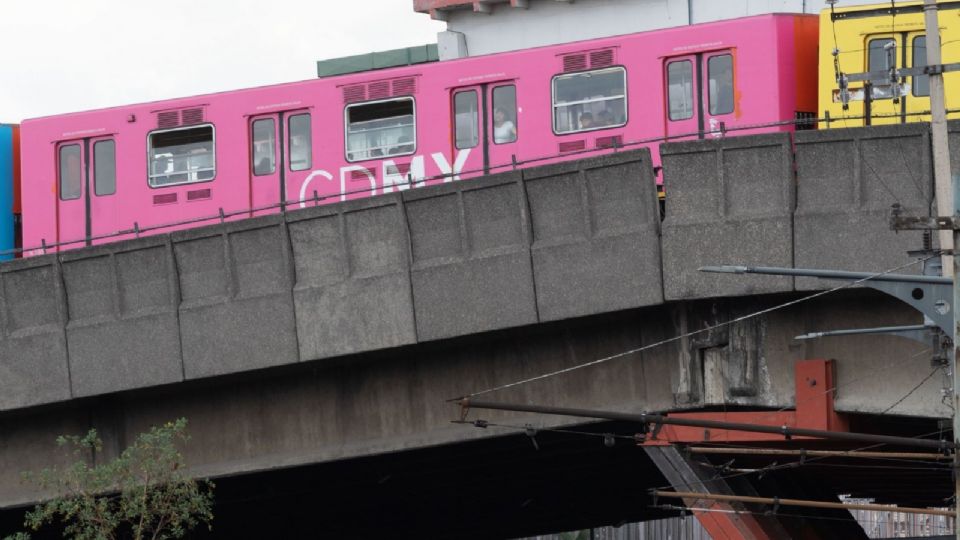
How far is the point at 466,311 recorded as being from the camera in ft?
87.1

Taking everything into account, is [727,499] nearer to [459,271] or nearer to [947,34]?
[459,271]

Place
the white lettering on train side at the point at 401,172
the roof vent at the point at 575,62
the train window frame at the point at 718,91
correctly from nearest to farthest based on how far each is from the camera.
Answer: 1. the train window frame at the point at 718,91
2. the roof vent at the point at 575,62
3. the white lettering on train side at the point at 401,172

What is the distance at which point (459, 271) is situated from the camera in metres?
26.6

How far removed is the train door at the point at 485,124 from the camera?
30703 millimetres

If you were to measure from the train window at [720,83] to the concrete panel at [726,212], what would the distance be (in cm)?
384

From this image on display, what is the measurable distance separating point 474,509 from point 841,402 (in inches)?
719

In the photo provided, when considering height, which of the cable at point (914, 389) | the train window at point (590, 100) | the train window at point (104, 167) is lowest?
the cable at point (914, 389)

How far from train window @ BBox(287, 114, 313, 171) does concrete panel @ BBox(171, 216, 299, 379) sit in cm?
429

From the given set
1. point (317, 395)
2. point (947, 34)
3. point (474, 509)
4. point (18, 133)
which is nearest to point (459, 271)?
point (317, 395)

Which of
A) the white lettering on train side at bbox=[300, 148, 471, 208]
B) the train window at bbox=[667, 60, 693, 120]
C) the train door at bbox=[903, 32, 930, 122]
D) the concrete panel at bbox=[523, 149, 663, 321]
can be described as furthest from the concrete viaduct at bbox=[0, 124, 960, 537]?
the train window at bbox=[667, 60, 693, 120]

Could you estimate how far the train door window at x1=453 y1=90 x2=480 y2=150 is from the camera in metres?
31.0

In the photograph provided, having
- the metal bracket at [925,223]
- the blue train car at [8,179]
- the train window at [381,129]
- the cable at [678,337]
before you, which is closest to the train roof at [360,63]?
the blue train car at [8,179]

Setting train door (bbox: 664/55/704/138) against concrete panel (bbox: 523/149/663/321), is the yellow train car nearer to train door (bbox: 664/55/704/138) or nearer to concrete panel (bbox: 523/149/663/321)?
train door (bbox: 664/55/704/138)

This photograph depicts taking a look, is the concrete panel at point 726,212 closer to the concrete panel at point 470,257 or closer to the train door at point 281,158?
the concrete panel at point 470,257
